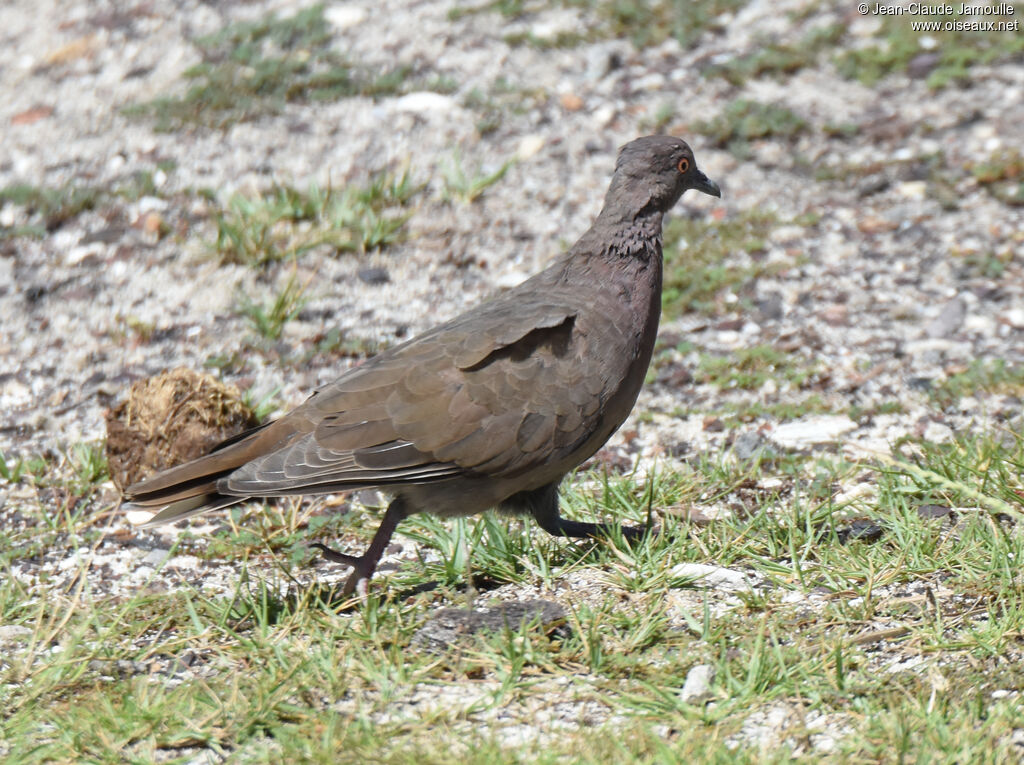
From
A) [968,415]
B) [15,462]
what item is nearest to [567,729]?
[968,415]

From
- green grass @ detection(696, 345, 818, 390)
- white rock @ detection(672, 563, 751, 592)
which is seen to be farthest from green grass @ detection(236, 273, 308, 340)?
white rock @ detection(672, 563, 751, 592)

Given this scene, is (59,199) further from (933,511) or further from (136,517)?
(933,511)

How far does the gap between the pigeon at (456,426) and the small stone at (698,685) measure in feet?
2.89

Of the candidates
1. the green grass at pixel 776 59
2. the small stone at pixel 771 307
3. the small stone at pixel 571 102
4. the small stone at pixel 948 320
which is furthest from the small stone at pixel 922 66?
the small stone at pixel 771 307

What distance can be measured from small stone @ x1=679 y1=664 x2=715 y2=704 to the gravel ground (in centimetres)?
147

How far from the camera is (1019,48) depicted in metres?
7.78

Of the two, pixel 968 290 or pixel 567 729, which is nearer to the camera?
pixel 567 729

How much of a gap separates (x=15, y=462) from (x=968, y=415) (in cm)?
401

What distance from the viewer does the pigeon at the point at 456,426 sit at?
13.1 feet

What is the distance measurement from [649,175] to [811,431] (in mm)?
1400

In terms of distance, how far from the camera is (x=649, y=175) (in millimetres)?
4574

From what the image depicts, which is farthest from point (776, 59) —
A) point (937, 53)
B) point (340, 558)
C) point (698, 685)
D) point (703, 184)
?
point (698, 685)

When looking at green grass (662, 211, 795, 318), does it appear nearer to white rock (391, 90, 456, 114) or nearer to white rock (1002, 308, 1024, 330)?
white rock (1002, 308, 1024, 330)

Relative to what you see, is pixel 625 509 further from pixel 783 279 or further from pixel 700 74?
pixel 700 74
